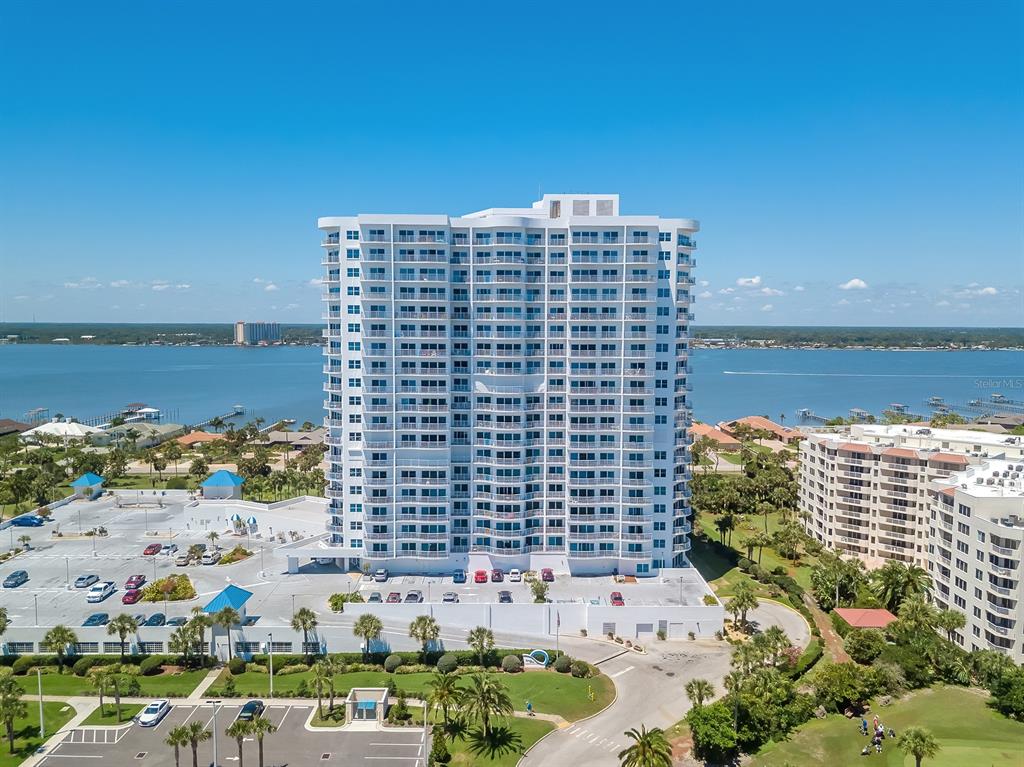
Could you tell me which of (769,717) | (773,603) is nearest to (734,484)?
(773,603)

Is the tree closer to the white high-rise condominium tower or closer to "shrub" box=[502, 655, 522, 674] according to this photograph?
"shrub" box=[502, 655, 522, 674]

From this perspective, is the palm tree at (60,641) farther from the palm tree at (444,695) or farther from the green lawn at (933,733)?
the green lawn at (933,733)

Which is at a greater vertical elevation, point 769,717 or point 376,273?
point 376,273

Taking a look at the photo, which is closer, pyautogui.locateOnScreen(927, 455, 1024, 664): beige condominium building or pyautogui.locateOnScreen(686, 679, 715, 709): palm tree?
pyautogui.locateOnScreen(686, 679, 715, 709): palm tree

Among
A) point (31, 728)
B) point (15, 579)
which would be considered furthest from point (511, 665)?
point (15, 579)

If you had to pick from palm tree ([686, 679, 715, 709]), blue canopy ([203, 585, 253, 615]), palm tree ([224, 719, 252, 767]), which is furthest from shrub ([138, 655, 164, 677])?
palm tree ([686, 679, 715, 709])

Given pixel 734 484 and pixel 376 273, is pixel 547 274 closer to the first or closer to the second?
pixel 376 273
